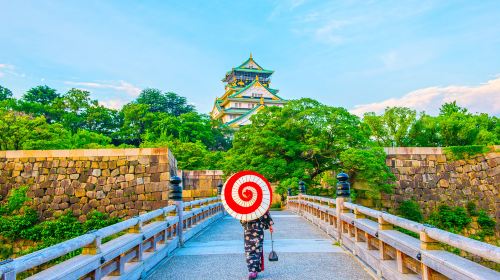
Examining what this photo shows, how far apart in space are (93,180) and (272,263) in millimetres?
12817

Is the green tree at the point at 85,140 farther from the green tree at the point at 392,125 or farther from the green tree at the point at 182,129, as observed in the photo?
the green tree at the point at 392,125

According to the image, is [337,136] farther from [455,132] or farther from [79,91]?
[79,91]

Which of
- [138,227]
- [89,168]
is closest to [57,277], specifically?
[138,227]

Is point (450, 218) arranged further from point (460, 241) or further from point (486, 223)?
point (460, 241)

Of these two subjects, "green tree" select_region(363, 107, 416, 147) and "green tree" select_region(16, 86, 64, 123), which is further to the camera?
"green tree" select_region(16, 86, 64, 123)

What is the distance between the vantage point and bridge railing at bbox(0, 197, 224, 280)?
2.85m

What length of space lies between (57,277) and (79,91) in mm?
41376

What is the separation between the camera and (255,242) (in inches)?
209

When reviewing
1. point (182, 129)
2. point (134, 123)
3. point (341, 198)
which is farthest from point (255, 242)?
point (134, 123)

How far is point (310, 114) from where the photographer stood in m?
21.6

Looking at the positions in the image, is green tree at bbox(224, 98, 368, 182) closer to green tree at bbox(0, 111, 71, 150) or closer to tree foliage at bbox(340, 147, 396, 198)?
tree foliage at bbox(340, 147, 396, 198)

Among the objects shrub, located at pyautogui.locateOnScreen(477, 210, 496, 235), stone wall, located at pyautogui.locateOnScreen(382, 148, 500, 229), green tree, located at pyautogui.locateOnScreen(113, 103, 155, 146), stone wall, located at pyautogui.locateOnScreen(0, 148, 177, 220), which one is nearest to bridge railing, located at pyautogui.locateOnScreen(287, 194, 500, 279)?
stone wall, located at pyautogui.locateOnScreen(0, 148, 177, 220)

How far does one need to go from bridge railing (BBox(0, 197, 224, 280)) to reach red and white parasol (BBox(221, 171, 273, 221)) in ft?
4.43

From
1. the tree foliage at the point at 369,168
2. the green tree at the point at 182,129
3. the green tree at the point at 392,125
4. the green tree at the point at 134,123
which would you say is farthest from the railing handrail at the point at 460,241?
the green tree at the point at 134,123
